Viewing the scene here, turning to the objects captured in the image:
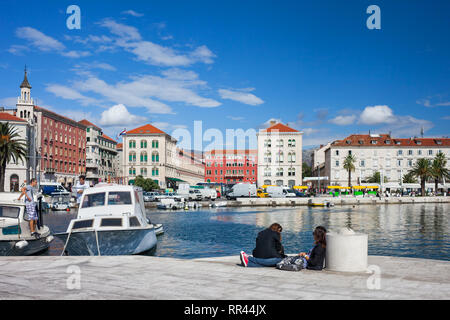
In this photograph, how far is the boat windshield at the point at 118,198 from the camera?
20.8 m

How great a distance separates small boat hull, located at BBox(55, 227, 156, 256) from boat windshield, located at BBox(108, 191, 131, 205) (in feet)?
6.88

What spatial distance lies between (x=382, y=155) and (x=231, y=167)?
195 ft

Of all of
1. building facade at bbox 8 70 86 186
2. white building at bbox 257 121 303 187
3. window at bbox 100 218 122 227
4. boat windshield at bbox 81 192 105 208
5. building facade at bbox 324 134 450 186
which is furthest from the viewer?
white building at bbox 257 121 303 187

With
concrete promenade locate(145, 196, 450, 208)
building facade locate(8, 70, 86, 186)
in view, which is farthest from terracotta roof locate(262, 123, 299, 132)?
building facade locate(8, 70, 86, 186)

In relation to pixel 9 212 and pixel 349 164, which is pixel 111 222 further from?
pixel 349 164

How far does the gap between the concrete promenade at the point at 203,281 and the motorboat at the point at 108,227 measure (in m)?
5.58

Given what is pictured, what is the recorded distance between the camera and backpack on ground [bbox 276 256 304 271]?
10750 mm

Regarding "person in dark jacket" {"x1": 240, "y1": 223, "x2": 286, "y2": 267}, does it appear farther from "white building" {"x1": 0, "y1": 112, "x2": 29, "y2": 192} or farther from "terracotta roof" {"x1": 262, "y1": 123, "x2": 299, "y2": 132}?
"terracotta roof" {"x1": 262, "y1": 123, "x2": 299, "y2": 132}

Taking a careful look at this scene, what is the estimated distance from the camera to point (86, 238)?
18.0 metres

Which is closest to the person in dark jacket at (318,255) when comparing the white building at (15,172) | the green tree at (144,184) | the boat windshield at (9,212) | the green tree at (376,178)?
the boat windshield at (9,212)

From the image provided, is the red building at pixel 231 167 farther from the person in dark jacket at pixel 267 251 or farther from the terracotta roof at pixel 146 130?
the person in dark jacket at pixel 267 251

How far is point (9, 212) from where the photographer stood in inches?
750

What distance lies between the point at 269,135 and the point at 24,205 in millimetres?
114669
